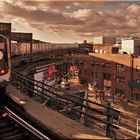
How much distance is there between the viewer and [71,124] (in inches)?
406

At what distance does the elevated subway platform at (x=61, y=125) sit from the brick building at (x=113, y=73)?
4164 centimetres


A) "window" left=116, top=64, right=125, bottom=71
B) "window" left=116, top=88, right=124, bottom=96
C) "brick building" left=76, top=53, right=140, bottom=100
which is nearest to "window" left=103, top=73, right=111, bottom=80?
"brick building" left=76, top=53, right=140, bottom=100

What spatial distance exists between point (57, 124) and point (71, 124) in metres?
0.51

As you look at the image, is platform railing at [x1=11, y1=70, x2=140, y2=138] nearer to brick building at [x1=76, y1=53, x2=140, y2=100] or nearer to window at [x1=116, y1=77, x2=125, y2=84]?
brick building at [x1=76, y1=53, x2=140, y2=100]

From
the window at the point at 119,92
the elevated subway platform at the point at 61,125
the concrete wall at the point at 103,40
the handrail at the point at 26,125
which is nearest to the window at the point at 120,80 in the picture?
the window at the point at 119,92

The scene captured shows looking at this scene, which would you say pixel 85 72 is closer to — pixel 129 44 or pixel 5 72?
pixel 129 44

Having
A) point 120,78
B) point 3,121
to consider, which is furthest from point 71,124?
point 120,78

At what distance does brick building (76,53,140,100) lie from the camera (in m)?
56.7

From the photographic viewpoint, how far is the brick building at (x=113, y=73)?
56.7m

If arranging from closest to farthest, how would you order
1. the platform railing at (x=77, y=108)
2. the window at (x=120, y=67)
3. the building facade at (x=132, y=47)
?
the platform railing at (x=77, y=108) → the window at (x=120, y=67) → the building facade at (x=132, y=47)

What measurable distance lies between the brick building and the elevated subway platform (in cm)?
4164

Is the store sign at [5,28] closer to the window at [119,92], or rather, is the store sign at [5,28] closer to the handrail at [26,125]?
the handrail at [26,125]

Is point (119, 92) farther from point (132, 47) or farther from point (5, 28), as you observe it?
point (5, 28)

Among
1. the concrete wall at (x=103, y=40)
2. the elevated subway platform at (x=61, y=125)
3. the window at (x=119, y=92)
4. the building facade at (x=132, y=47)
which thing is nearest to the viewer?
the elevated subway platform at (x=61, y=125)
